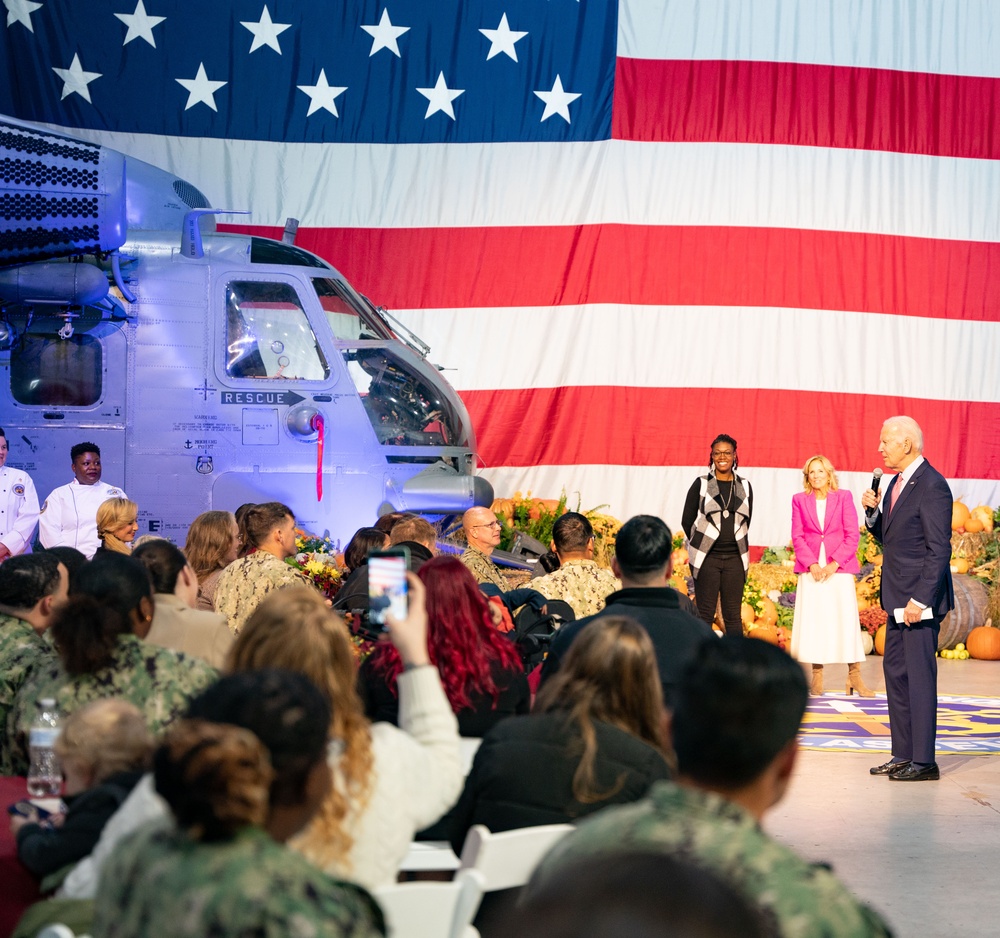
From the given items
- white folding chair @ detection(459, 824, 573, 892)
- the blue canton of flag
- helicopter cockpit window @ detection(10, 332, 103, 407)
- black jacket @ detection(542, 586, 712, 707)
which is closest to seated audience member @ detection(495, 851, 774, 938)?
white folding chair @ detection(459, 824, 573, 892)

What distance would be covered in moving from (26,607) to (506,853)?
93.2 inches

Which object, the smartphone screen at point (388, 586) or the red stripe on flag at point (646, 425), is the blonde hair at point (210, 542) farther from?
the red stripe on flag at point (646, 425)

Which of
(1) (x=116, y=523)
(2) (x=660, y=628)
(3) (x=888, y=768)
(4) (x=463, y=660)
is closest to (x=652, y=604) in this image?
(2) (x=660, y=628)

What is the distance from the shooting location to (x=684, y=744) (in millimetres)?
2109

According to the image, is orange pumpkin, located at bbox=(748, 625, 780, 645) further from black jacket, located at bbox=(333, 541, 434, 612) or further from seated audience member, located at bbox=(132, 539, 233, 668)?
seated audience member, located at bbox=(132, 539, 233, 668)

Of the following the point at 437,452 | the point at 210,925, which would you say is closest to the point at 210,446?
the point at 437,452

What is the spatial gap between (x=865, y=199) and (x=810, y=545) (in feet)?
18.4

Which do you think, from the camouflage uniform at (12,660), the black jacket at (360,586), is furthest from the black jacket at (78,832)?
the black jacket at (360,586)

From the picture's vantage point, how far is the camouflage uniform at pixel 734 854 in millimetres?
1741

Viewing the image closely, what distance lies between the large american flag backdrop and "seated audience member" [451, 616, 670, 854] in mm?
10252

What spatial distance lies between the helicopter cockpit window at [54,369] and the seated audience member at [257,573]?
3907 millimetres

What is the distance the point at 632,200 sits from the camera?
546 inches

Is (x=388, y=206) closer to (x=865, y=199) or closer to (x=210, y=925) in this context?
(x=865, y=199)

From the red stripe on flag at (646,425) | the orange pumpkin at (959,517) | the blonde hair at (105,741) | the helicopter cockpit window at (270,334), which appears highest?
the helicopter cockpit window at (270,334)
